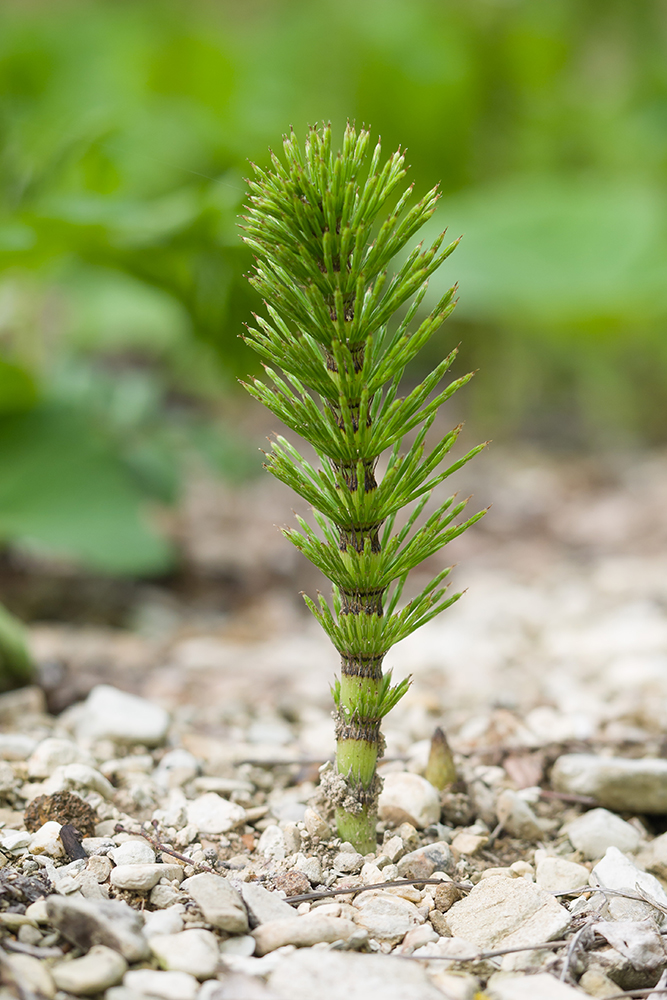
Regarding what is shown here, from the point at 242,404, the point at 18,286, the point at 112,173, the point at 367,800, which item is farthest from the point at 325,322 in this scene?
the point at 242,404

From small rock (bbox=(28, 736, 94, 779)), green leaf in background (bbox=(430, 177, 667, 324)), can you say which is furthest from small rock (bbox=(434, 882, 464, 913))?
green leaf in background (bbox=(430, 177, 667, 324))

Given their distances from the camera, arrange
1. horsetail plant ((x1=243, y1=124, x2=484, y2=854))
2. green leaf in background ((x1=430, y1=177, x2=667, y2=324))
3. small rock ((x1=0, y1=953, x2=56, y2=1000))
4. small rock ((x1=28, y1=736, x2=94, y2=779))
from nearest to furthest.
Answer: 1. small rock ((x1=0, y1=953, x2=56, y2=1000))
2. horsetail plant ((x1=243, y1=124, x2=484, y2=854))
3. small rock ((x1=28, y1=736, x2=94, y2=779))
4. green leaf in background ((x1=430, y1=177, x2=667, y2=324))

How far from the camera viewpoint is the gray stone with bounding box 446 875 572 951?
0.59 m

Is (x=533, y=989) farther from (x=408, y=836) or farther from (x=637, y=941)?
(x=408, y=836)

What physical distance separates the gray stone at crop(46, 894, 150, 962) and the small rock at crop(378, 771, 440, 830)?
0.90 feet

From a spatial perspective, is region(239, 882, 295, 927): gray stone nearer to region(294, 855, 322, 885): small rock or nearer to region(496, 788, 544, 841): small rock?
region(294, 855, 322, 885): small rock

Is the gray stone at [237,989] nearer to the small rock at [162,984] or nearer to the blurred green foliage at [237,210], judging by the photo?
the small rock at [162,984]

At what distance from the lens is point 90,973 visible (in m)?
0.49

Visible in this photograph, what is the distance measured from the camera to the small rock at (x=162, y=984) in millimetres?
493

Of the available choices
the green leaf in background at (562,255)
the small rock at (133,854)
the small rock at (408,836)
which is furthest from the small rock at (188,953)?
the green leaf in background at (562,255)

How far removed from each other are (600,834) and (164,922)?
39 centimetres

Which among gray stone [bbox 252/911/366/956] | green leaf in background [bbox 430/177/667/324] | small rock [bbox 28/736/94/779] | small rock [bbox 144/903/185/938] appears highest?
green leaf in background [bbox 430/177/667/324]

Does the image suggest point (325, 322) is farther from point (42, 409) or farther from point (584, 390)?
point (584, 390)

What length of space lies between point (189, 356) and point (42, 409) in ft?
5.41
